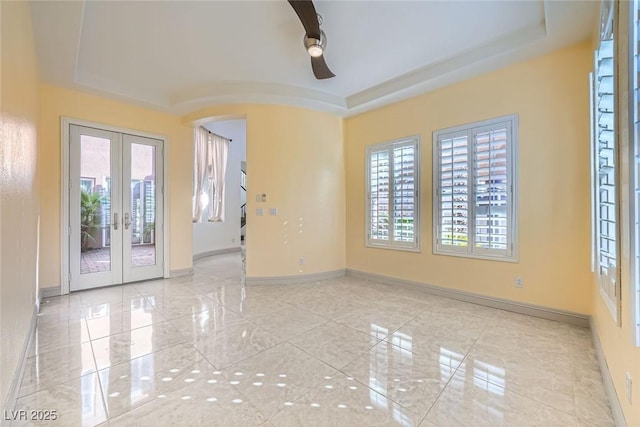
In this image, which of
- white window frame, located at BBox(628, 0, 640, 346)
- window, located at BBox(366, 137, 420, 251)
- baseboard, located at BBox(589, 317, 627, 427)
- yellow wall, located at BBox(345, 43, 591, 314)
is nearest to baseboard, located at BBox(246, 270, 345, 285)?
window, located at BBox(366, 137, 420, 251)

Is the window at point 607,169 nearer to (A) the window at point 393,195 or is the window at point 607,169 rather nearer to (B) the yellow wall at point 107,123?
(A) the window at point 393,195

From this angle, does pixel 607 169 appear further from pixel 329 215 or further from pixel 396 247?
pixel 329 215

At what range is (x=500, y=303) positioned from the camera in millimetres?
3359

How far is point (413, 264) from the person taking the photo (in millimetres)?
4199

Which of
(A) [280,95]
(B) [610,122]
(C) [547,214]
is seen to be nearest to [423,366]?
(B) [610,122]

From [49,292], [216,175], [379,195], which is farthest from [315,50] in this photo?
[49,292]

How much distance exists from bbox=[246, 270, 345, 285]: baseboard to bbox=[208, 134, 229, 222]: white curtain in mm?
2709

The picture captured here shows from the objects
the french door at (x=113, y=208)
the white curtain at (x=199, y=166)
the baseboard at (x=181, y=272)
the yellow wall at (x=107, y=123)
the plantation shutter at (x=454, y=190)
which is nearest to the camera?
the plantation shutter at (x=454, y=190)

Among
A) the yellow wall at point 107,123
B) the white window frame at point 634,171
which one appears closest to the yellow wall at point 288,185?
the yellow wall at point 107,123

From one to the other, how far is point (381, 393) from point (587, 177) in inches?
115

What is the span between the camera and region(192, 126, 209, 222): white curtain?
5.86m

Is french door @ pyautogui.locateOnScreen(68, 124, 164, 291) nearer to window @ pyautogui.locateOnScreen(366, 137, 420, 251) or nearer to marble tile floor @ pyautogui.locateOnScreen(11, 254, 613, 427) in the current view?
marble tile floor @ pyautogui.locateOnScreen(11, 254, 613, 427)

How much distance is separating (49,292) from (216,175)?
356 cm

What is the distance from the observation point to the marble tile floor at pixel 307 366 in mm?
1646
